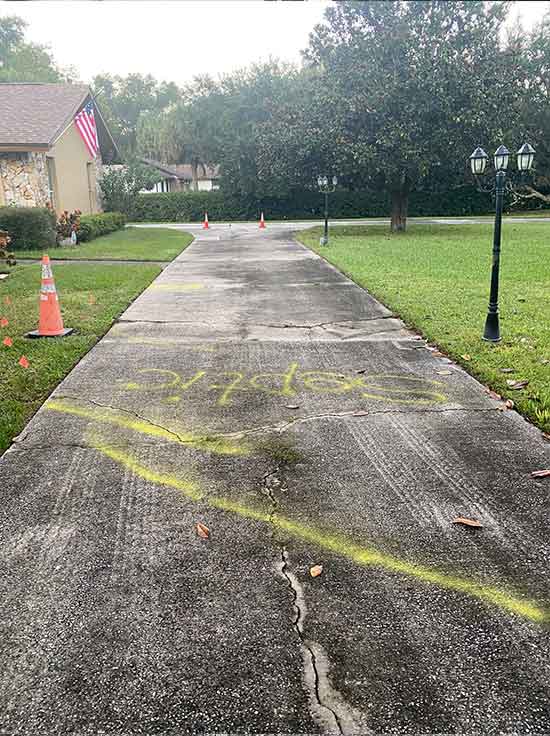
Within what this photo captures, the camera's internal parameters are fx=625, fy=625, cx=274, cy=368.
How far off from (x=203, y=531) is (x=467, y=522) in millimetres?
1363

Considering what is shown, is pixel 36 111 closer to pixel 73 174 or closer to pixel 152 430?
pixel 73 174

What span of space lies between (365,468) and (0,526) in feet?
6.94

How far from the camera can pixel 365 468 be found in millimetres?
3924

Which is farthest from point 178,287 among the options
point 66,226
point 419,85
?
point 419,85

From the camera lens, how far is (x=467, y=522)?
10.6 ft

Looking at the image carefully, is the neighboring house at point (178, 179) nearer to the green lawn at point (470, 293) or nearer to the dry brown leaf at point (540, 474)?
the green lawn at point (470, 293)

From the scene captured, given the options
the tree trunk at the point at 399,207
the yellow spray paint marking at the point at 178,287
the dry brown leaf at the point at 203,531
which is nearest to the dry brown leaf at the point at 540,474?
the dry brown leaf at the point at 203,531

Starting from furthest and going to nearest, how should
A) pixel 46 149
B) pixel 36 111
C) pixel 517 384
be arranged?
pixel 36 111
pixel 46 149
pixel 517 384

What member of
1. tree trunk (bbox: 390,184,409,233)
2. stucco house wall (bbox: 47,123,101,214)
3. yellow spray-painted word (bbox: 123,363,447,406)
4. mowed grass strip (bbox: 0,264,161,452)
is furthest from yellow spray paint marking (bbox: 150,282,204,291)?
tree trunk (bbox: 390,184,409,233)

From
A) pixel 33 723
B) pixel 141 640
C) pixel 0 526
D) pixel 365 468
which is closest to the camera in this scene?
pixel 33 723

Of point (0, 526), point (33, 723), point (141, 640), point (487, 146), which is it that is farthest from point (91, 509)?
point (487, 146)

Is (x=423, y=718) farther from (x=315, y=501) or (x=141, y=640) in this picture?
(x=315, y=501)

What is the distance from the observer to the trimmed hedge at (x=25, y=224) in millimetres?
18047

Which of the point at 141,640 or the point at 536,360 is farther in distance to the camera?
the point at 536,360
